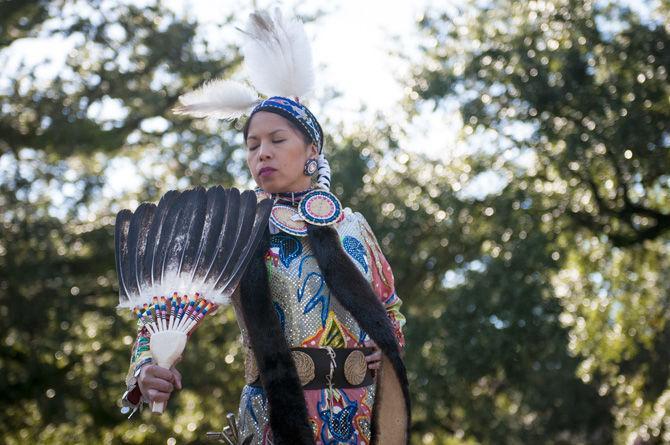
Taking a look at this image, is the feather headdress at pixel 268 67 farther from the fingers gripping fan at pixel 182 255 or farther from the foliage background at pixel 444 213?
the foliage background at pixel 444 213

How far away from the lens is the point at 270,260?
10.9 feet

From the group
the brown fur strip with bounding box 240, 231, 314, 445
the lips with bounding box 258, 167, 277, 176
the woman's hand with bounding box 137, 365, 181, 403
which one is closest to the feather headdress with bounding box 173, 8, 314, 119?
the lips with bounding box 258, 167, 277, 176

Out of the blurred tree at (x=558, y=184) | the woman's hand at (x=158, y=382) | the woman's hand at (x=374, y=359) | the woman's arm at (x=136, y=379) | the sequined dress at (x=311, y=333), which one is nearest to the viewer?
the woman's hand at (x=158, y=382)

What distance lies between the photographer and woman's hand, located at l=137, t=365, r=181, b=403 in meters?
2.88

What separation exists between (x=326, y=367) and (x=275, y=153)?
2.61 ft

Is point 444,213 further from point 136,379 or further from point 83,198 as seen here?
point 136,379

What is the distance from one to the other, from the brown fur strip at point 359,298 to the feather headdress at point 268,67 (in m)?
0.72

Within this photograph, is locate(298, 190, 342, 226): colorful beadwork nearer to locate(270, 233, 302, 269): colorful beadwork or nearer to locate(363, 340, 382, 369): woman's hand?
locate(270, 233, 302, 269): colorful beadwork

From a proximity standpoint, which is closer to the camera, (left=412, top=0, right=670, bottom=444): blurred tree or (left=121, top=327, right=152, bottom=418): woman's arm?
(left=121, top=327, right=152, bottom=418): woman's arm

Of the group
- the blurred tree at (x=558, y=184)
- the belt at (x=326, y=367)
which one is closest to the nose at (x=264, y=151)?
the belt at (x=326, y=367)

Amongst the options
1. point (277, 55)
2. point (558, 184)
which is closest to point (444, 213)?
point (558, 184)

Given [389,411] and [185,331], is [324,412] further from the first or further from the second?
[185,331]

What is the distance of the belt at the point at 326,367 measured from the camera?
318cm

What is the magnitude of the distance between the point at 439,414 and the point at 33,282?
5.03 m
